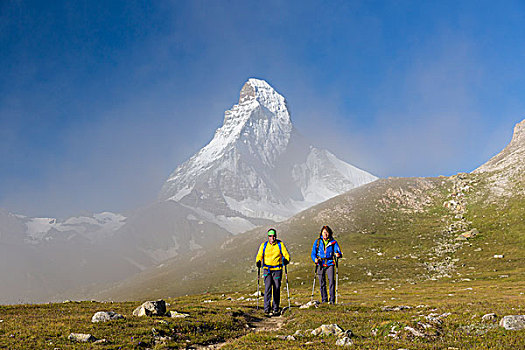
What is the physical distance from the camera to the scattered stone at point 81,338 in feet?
43.8

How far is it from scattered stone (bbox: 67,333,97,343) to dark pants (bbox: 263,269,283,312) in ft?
36.7

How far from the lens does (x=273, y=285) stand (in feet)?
73.8

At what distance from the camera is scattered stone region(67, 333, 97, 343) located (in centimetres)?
1336

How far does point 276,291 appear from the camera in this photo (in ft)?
74.4

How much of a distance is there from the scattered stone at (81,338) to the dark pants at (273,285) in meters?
11.2

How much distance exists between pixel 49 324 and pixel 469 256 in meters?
Answer: 102

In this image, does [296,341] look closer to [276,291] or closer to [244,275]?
[276,291]

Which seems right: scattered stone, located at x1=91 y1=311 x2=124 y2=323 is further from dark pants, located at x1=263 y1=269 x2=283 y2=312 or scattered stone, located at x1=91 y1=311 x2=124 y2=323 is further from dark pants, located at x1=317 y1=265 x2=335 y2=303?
dark pants, located at x1=317 y1=265 x2=335 y2=303

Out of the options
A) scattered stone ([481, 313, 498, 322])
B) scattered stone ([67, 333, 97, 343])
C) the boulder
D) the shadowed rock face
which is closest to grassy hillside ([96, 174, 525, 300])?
the boulder

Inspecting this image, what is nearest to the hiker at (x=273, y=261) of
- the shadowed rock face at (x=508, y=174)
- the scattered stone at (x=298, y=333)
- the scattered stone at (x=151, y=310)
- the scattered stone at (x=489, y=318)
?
the scattered stone at (x=298, y=333)

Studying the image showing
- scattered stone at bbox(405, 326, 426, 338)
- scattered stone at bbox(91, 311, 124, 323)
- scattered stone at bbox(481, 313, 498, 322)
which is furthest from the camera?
scattered stone at bbox(91, 311, 124, 323)

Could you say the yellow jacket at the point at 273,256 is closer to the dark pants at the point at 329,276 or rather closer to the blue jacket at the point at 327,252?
the blue jacket at the point at 327,252

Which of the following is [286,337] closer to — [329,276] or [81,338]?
[81,338]

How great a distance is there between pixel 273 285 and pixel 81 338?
41.3 feet
